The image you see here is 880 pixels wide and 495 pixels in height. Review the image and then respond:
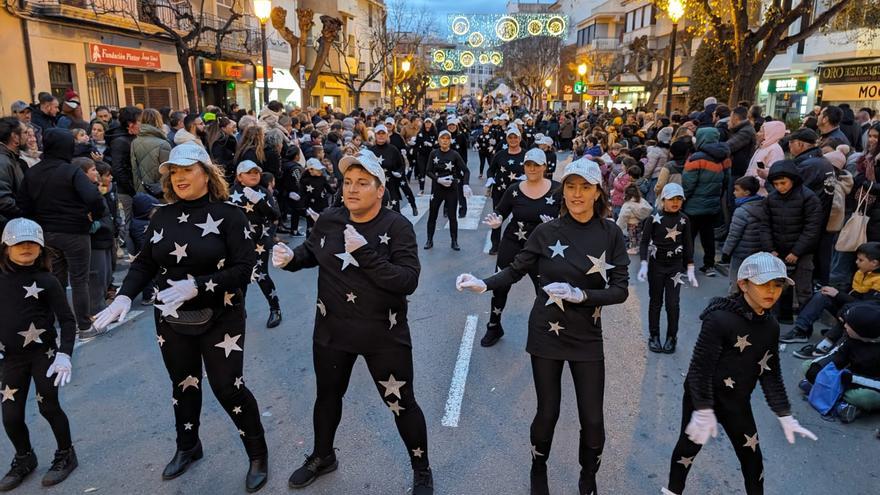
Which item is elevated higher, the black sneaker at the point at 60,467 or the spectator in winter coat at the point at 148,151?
the spectator in winter coat at the point at 148,151

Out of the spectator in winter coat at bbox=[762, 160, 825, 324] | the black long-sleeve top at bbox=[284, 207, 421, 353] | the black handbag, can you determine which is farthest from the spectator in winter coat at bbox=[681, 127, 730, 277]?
the black handbag

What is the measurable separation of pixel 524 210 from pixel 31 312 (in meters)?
4.24

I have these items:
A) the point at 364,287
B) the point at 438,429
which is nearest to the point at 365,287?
the point at 364,287

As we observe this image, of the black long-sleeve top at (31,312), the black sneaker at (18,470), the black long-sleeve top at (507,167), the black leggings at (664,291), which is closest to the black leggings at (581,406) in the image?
the black leggings at (664,291)

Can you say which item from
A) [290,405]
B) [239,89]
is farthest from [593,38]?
[290,405]

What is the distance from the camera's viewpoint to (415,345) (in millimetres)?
Result: 6160

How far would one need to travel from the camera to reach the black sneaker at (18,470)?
3.78 metres

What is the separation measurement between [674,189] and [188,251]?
462 cm

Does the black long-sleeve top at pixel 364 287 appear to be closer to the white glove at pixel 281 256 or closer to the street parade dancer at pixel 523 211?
the white glove at pixel 281 256

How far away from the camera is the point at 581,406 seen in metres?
3.45

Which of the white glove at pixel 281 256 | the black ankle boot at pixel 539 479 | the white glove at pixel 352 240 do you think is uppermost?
the white glove at pixel 352 240

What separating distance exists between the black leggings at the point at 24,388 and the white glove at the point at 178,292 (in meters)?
1.09

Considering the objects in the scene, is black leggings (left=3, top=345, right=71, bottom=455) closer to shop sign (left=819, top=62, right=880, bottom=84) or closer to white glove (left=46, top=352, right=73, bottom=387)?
white glove (left=46, top=352, right=73, bottom=387)

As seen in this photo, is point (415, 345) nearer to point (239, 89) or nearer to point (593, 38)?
point (239, 89)
